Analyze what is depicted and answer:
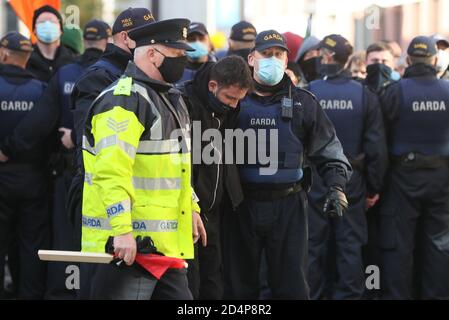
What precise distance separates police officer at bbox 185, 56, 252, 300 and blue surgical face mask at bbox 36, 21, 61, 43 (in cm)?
256

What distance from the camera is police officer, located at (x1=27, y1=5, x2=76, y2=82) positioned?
379 inches

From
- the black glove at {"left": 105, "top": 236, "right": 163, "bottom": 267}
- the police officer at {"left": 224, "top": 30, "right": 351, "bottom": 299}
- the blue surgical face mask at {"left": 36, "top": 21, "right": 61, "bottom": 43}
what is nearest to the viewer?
the black glove at {"left": 105, "top": 236, "right": 163, "bottom": 267}

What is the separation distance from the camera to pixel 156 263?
18.7 ft

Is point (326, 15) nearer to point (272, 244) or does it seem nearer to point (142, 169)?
point (272, 244)

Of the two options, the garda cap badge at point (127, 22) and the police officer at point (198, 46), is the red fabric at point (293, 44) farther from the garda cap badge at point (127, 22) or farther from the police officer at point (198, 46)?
the garda cap badge at point (127, 22)

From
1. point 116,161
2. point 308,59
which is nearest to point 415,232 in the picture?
point 308,59

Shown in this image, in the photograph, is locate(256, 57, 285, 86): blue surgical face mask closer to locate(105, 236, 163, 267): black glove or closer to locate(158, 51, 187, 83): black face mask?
locate(158, 51, 187, 83): black face mask


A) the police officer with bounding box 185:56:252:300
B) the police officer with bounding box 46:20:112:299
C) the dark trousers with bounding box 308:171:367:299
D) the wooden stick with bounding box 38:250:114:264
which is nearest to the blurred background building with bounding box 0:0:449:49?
the dark trousers with bounding box 308:171:367:299

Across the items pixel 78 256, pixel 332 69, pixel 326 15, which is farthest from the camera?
pixel 326 15

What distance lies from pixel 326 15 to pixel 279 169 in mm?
16903

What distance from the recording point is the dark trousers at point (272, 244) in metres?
7.52

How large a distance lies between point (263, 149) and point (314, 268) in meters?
1.99

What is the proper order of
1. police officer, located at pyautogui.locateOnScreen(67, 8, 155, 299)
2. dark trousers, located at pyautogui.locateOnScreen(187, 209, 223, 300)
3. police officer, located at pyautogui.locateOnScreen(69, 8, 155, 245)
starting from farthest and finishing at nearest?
dark trousers, located at pyautogui.locateOnScreen(187, 209, 223, 300) → police officer, located at pyautogui.locateOnScreen(69, 8, 155, 245) → police officer, located at pyautogui.locateOnScreen(67, 8, 155, 299)
